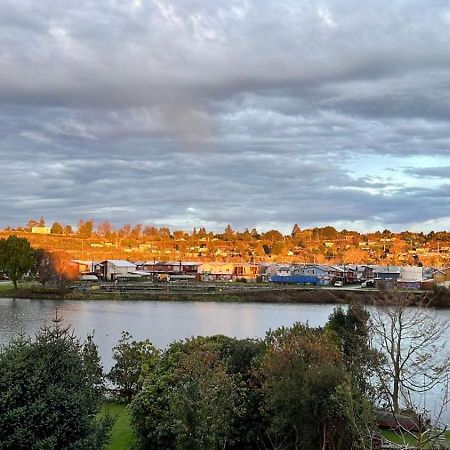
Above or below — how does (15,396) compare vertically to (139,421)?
above

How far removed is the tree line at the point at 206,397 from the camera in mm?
10898

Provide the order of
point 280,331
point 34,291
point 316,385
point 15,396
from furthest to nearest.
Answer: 1. point 34,291
2. point 280,331
3. point 316,385
4. point 15,396

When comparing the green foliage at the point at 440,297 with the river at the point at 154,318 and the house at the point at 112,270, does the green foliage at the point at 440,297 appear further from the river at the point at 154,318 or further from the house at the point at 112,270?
the house at the point at 112,270

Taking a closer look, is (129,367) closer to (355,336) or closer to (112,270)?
(355,336)

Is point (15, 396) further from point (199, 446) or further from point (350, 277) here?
point (350, 277)

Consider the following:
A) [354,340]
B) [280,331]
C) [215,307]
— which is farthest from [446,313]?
[280,331]

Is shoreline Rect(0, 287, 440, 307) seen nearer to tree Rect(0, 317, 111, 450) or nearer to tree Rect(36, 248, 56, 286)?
tree Rect(36, 248, 56, 286)

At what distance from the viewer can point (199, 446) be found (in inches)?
525

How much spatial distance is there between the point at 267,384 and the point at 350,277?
94177 mm

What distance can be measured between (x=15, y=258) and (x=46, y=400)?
69365 mm

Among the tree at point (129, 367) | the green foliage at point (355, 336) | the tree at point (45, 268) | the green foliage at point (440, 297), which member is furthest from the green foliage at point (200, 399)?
the tree at point (45, 268)

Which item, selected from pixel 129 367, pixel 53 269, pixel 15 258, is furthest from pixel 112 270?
pixel 129 367

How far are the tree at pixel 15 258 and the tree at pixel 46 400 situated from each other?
225 feet

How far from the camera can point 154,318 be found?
2068 inches
